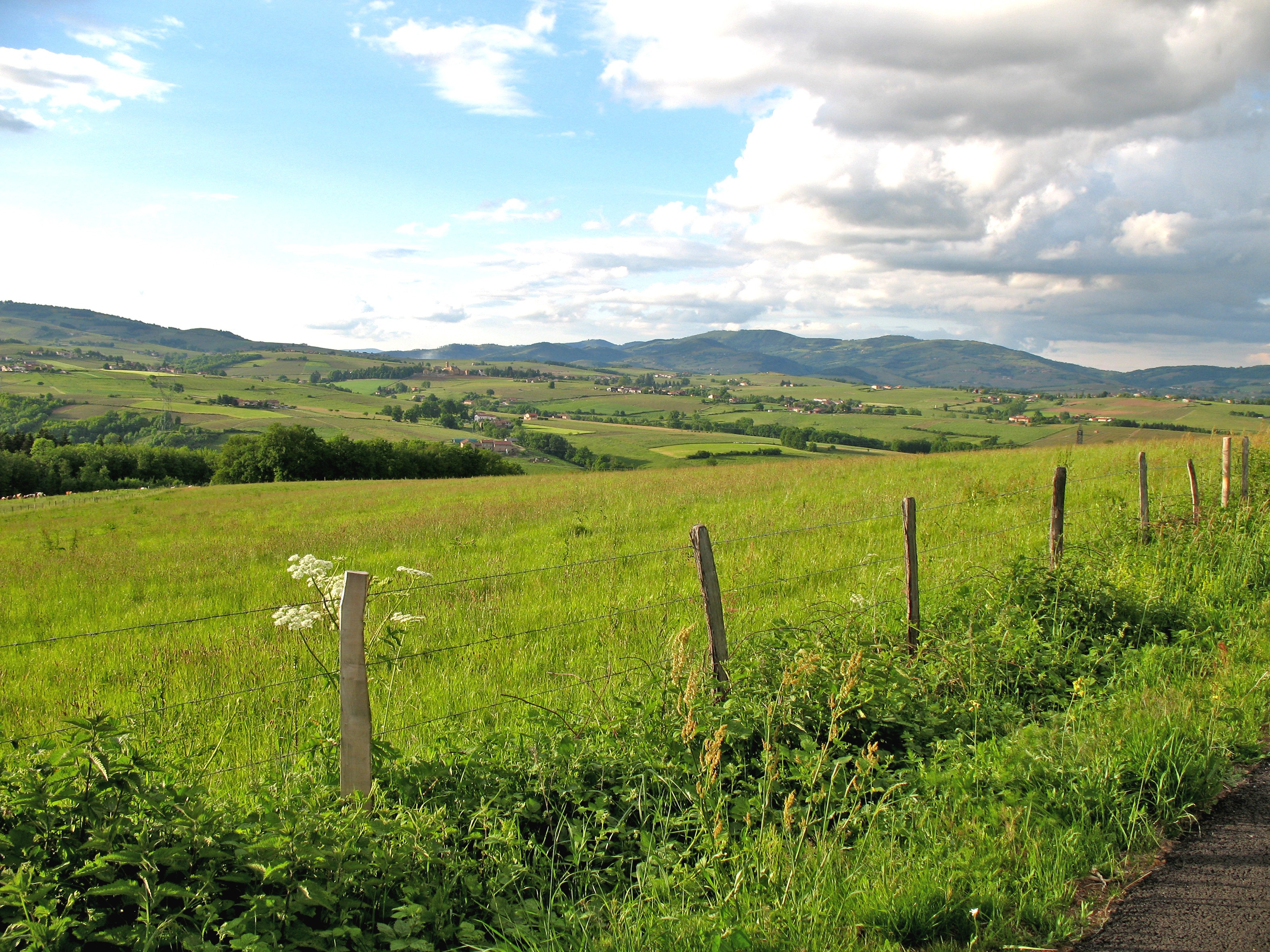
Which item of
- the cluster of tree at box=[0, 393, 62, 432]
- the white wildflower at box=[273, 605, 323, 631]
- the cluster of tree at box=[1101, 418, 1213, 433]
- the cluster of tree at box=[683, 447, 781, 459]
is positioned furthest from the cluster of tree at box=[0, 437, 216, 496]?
the cluster of tree at box=[1101, 418, 1213, 433]

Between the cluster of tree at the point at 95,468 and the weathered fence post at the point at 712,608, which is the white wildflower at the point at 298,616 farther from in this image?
the cluster of tree at the point at 95,468

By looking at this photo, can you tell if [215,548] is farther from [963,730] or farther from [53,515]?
[53,515]

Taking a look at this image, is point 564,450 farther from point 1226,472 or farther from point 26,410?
point 26,410

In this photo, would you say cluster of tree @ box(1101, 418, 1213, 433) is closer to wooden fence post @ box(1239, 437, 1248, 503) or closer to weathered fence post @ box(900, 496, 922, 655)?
wooden fence post @ box(1239, 437, 1248, 503)

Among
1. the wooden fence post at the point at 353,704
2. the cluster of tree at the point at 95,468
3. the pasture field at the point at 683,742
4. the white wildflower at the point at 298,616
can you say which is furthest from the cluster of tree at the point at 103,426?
the wooden fence post at the point at 353,704

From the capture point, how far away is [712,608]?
5.46 meters

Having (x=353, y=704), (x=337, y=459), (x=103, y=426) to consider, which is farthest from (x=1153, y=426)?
(x=103, y=426)

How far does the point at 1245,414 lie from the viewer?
67.6 meters

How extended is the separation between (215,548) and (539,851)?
15.7 m

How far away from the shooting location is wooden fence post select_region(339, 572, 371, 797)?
4043 millimetres

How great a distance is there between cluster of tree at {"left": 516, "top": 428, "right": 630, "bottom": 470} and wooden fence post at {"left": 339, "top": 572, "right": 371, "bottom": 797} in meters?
77.2

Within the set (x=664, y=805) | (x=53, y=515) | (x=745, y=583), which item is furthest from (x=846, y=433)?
(x=664, y=805)

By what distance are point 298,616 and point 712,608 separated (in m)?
3.00

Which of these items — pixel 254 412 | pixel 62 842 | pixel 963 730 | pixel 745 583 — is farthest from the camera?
pixel 254 412
